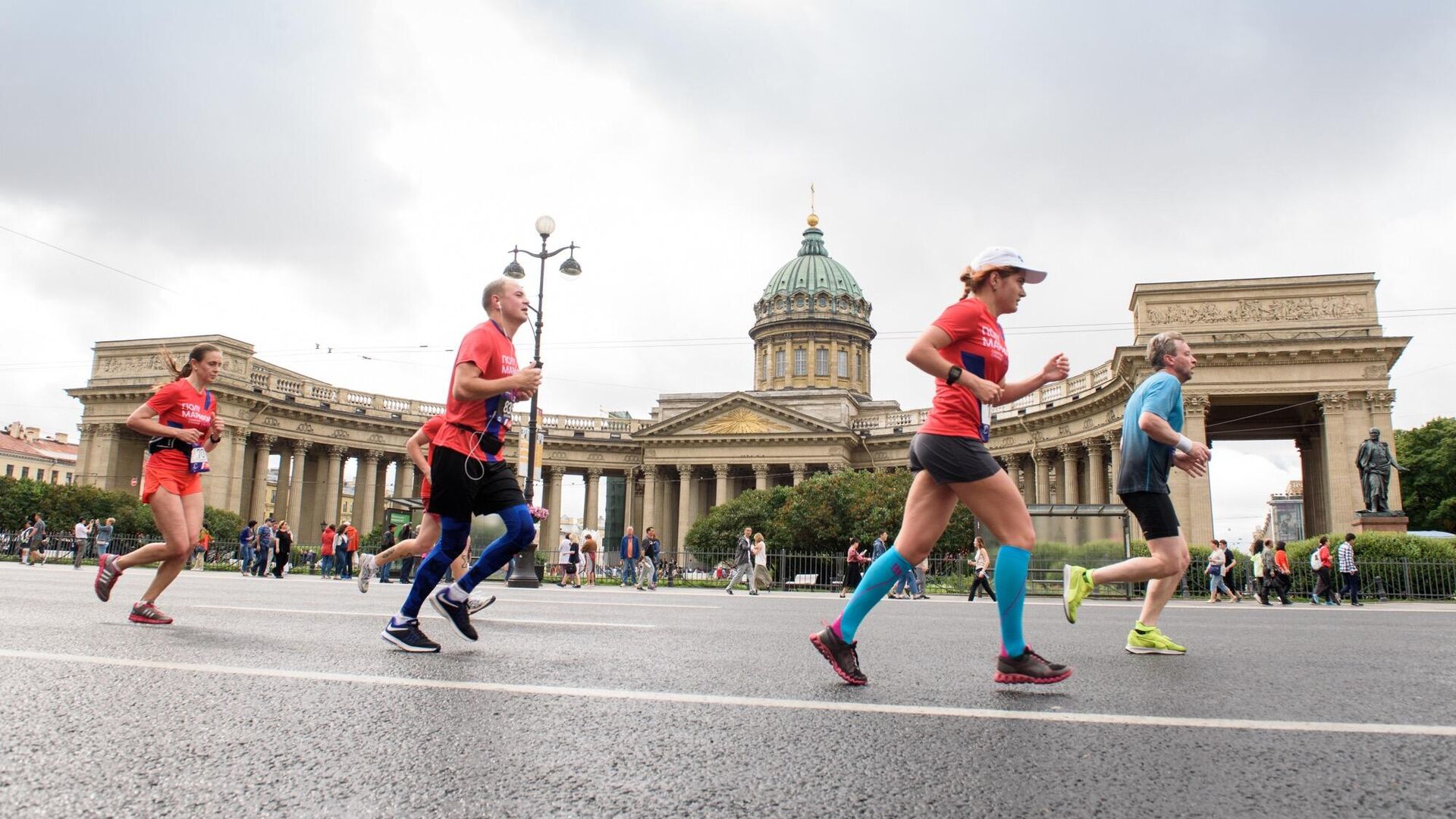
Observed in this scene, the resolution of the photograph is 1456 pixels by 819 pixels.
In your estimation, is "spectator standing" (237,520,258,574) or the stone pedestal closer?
the stone pedestal

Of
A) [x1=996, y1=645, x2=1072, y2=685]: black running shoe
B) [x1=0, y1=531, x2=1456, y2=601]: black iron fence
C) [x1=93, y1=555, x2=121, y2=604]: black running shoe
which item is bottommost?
[x1=0, y1=531, x2=1456, y2=601]: black iron fence

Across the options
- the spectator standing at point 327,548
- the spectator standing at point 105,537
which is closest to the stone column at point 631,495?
the spectator standing at point 105,537

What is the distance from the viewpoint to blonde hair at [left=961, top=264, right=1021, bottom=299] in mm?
4555

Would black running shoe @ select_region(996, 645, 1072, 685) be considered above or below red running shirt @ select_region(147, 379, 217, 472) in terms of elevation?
below

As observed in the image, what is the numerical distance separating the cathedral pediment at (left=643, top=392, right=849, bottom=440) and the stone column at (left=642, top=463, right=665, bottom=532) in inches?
86.5

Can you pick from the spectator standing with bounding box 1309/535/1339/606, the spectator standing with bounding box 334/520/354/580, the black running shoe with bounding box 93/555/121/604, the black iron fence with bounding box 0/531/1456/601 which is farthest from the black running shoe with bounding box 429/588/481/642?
the spectator standing with bounding box 334/520/354/580

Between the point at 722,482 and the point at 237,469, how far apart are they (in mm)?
26784

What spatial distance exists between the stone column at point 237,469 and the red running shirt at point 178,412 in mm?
44701

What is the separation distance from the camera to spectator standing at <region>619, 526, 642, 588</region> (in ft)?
87.5

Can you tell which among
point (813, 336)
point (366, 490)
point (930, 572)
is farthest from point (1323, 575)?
point (813, 336)

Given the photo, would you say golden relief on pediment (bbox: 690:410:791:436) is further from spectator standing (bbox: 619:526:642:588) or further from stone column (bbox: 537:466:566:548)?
spectator standing (bbox: 619:526:642:588)

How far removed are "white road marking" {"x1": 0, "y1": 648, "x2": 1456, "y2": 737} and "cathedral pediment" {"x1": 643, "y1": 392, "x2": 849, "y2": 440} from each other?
5261 centimetres

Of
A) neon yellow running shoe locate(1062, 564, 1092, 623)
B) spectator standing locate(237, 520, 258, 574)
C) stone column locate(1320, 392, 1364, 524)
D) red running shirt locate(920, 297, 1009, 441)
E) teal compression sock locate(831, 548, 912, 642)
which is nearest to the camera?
teal compression sock locate(831, 548, 912, 642)

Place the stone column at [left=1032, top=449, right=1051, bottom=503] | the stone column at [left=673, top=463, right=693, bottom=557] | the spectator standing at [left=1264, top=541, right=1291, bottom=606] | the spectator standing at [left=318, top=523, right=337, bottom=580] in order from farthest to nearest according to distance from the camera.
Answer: the stone column at [left=673, top=463, right=693, bottom=557] < the stone column at [left=1032, top=449, right=1051, bottom=503] < the spectator standing at [left=318, top=523, right=337, bottom=580] < the spectator standing at [left=1264, top=541, right=1291, bottom=606]
